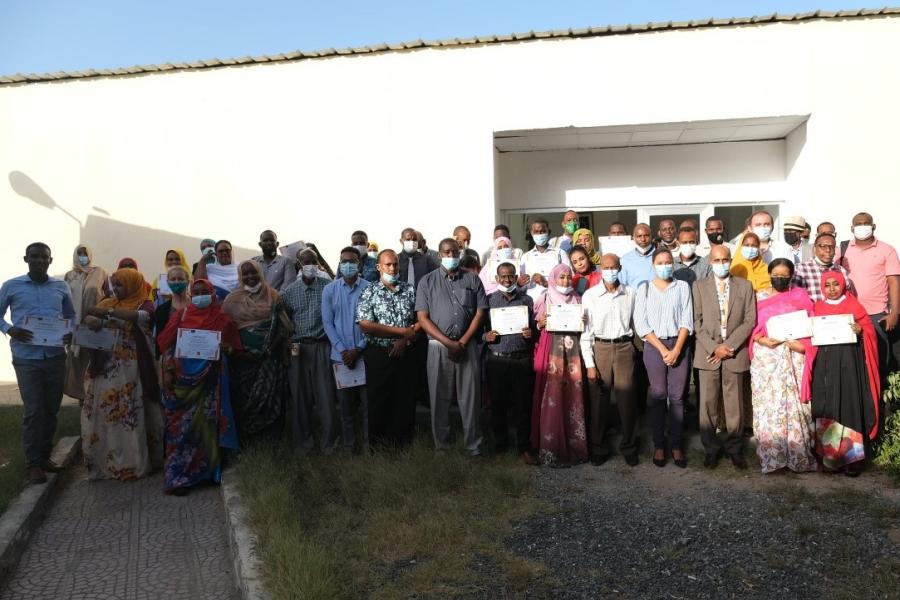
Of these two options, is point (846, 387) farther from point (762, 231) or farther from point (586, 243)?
point (586, 243)

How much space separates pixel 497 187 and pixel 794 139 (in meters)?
4.33

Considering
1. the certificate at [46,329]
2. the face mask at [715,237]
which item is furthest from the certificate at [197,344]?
the face mask at [715,237]

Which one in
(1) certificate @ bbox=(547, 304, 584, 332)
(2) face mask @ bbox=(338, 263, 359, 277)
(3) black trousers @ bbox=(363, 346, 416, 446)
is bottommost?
(3) black trousers @ bbox=(363, 346, 416, 446)

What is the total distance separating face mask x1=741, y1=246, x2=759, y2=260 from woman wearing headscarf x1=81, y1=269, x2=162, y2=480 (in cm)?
578

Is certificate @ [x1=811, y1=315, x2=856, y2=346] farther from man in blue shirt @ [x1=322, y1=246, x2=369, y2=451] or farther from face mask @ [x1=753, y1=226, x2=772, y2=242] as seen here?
man in blue shirt @ [x1=322, y1=246, x2=369, y2=451]

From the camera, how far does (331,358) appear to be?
7363 mm

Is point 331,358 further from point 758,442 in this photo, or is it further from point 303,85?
point 303,85

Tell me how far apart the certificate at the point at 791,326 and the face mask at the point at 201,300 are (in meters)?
5.07

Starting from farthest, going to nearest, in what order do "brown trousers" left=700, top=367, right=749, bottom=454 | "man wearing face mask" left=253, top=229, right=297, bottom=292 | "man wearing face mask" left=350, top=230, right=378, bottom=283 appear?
"man wearing face mask" left=253, top=229, right=297, bottom=292 < "man wearing face mask" left=350, top=230, right=378, bottom=283 < "brown trousers" left=700, top=367, right=749, bottom=454

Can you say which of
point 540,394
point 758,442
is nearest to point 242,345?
point 540,394

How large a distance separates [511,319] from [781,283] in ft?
7.95

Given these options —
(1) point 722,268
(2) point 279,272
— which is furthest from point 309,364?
(1) point 722,268

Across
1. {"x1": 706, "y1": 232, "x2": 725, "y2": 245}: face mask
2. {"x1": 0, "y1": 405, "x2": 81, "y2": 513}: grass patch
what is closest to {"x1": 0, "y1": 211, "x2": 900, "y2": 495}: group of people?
{"x1": 0, "y1": 405, "x2": 81, "y2": 513}: grass patch

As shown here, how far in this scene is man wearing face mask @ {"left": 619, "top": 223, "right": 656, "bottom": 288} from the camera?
24.9ft
